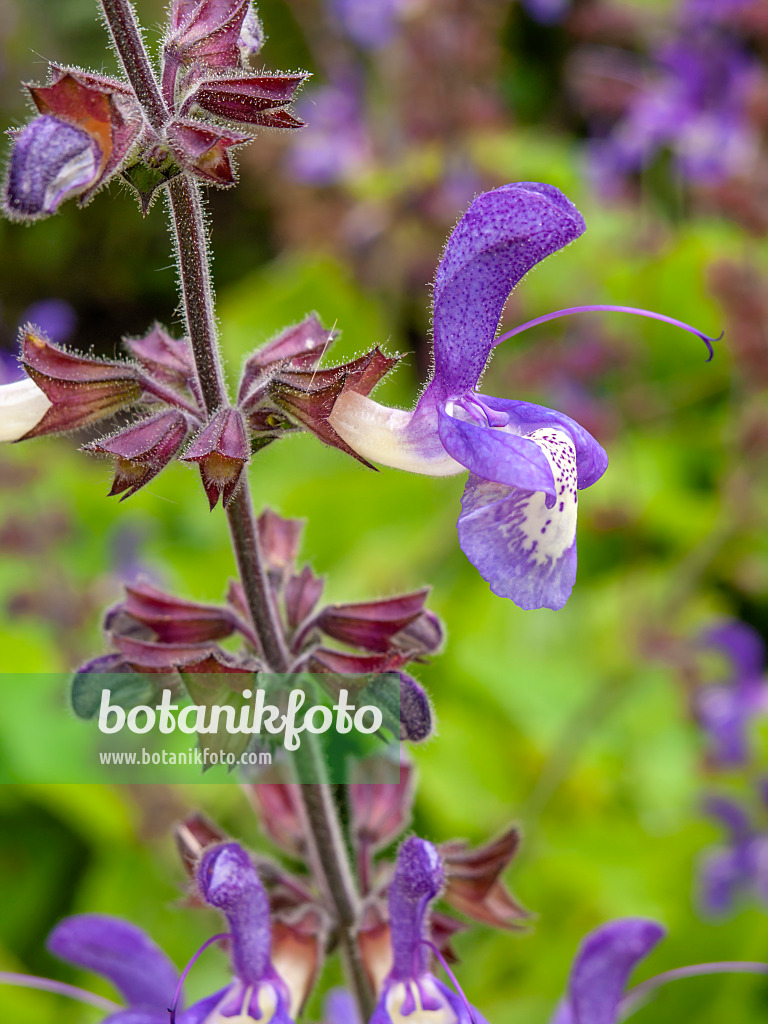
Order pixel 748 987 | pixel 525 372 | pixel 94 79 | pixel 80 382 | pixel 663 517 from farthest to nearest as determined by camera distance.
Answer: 1. pixel 663 517
2. pixel 525 372
3. pixel 748 987
4. pixel 80 382
5. pixel 94 79

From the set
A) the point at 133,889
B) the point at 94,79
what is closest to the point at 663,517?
the point at 133,889

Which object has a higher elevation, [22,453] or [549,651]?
[22,453]

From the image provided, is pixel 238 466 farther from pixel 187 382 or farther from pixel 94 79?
pixel 94 79

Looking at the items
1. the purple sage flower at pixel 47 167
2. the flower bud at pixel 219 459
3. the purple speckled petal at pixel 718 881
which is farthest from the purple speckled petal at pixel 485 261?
the purple speckled petal at pixel 718 881

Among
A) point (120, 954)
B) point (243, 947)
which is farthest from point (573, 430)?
point (120, 954)

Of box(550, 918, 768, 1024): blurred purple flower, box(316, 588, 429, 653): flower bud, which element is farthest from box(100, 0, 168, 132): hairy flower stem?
box(550, 918, 768, 1024): blurred purple flower

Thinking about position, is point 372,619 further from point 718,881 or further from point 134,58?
point 718,881
